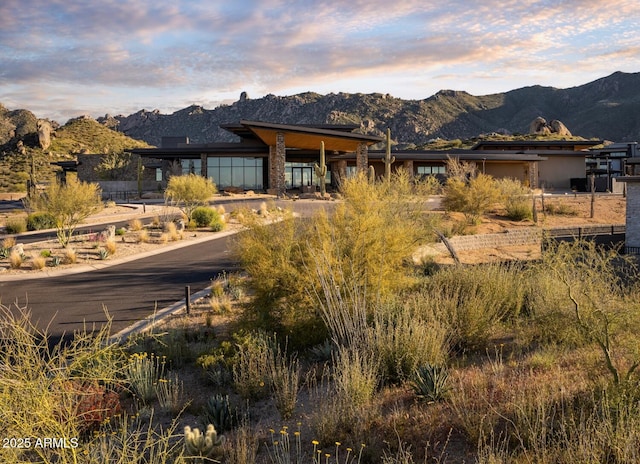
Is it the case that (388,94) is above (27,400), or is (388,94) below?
above

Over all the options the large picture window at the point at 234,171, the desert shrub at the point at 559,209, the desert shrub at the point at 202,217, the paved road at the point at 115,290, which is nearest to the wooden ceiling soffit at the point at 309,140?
the large picture window at the point at 234,171

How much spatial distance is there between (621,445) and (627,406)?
98cm

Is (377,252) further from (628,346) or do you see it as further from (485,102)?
(485,102)

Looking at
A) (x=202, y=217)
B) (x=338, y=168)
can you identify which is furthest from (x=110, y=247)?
(x=338, y=168)

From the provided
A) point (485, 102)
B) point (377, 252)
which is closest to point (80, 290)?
point (377, 252)

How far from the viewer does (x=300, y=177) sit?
58.4m

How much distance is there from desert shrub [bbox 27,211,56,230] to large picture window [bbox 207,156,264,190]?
26322mm

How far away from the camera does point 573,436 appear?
5.30m

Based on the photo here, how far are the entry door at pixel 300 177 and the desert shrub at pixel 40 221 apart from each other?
104ft

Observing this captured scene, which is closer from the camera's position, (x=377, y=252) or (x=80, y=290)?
(x=377, y=252)

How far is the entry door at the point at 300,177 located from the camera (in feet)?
191

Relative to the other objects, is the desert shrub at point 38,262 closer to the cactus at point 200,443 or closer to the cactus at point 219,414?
the cactus at point 219,414

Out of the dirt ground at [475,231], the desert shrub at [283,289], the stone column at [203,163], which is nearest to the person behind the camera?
the desert shrub at [283,289]

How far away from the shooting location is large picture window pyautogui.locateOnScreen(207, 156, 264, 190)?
54.9 meters
